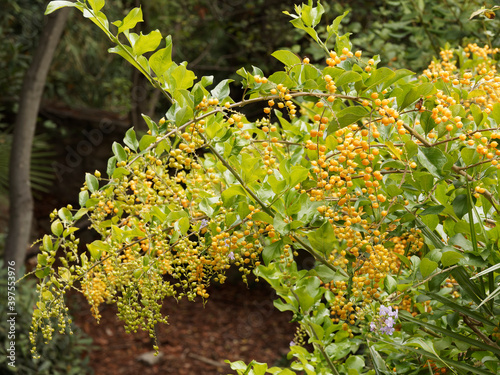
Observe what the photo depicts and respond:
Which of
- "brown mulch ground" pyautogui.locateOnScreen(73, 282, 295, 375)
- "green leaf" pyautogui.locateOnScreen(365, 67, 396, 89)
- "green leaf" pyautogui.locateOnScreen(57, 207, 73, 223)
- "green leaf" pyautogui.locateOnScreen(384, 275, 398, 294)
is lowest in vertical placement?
"brown mulch ground" pyautogui.locateOnScreen(73, 282, 295, 375)

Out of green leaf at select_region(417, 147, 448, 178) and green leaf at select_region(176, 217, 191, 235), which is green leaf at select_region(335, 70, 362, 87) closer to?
green leaf at select_region(417, 147, 448, 178)

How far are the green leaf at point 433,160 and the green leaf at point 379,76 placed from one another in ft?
0.38

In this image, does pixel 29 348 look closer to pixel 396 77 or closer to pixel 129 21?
pixel 129 21

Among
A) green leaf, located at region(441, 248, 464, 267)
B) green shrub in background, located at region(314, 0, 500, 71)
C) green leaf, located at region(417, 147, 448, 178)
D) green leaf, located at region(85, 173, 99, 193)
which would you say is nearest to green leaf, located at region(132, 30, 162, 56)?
green leaf, located at region(85, 173, 99, 193)

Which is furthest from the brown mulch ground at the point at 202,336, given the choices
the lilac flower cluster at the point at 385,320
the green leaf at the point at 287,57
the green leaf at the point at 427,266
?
the green leaf at the point at 287,57

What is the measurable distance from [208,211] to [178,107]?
173mm

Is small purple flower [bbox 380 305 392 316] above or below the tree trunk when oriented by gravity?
below

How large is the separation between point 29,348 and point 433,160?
2360 mm

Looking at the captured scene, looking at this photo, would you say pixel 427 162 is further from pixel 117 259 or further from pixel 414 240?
pixel 117 259

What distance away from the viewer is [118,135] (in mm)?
4703

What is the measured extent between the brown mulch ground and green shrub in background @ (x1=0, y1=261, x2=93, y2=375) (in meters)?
0.55

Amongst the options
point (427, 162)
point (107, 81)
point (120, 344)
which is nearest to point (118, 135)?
point (107, 81)

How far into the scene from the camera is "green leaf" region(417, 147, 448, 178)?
72 cm

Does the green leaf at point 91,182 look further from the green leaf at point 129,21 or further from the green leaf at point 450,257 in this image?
the green leaf at point 450,257
